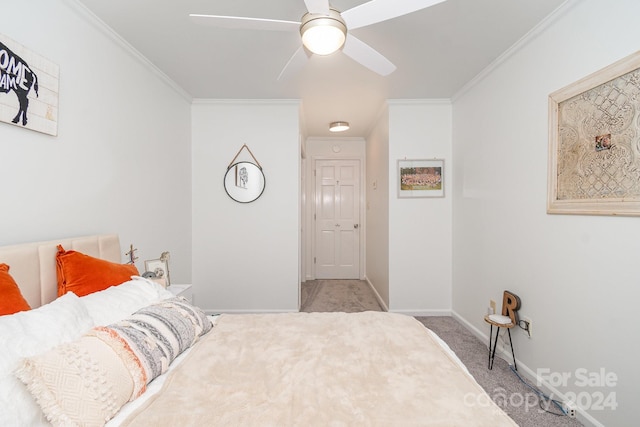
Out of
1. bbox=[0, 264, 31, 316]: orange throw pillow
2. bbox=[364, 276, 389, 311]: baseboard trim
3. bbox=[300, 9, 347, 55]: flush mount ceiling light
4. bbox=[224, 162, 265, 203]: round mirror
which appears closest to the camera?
bbox=[0, 264, 31, 316]: orange throw pillow

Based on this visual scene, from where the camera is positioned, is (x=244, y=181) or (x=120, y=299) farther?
(x=244, y=181)

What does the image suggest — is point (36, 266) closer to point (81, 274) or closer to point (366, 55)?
point (81, 274)

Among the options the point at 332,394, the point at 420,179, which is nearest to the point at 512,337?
the point at 420,179

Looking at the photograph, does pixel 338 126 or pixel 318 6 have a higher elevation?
pixel 338 126

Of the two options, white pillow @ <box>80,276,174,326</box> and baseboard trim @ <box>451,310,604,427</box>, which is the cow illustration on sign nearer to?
white pillow @ <box>80,276,174,326</box>

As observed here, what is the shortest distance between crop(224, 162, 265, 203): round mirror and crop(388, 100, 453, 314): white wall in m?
1.62

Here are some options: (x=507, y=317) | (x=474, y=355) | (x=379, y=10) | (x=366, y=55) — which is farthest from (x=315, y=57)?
(x=474, y=355)

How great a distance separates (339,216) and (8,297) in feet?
15.4

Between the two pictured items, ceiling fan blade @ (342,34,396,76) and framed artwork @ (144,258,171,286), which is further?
framed artwork @ (144,258,171,286)

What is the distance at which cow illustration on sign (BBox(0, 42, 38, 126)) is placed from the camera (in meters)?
1.41

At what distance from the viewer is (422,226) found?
356cm

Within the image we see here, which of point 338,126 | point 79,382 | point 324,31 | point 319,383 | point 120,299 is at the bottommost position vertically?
point 319,383

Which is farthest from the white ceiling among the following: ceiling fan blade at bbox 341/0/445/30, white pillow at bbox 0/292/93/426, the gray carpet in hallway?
the gray carpet in hallway

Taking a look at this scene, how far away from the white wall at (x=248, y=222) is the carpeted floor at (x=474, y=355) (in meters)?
0.70
